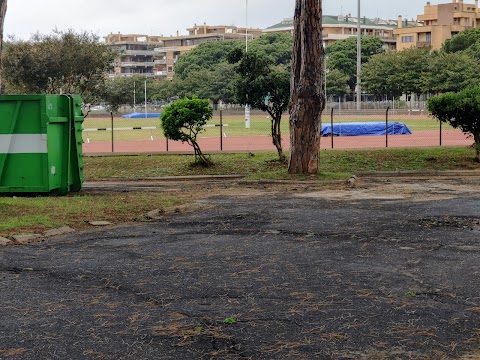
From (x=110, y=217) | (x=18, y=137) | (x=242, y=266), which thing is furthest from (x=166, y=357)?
(x=18, y=137)

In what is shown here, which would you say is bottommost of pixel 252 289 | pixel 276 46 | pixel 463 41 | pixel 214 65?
pixel 252 289

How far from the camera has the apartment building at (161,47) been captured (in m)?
167

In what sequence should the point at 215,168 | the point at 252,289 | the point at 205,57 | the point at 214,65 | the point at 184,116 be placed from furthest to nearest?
1. the point at 205,57
2. the point at 214,65
3. the point at 215,168
4. the point at 184,116
5. the point at 252,289

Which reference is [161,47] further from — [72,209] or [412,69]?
[72,209]

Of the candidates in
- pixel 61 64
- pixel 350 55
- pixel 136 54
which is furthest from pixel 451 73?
pixel 136 54

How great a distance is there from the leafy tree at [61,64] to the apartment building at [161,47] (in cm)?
11374

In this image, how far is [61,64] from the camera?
4925cm

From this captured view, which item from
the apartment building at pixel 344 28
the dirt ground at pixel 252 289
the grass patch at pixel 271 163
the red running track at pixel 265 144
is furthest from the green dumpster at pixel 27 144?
the apartment building at pixel 344 28

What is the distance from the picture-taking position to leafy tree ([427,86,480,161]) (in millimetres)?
23656

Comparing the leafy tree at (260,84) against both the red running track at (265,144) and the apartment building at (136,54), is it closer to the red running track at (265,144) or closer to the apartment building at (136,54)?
the red running track at (265,144)

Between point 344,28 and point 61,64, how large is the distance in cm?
10724

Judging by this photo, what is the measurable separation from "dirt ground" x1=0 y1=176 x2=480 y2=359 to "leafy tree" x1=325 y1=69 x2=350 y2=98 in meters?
92.2

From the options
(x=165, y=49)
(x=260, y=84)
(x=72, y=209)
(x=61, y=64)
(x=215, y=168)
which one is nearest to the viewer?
(x=72, y=209)

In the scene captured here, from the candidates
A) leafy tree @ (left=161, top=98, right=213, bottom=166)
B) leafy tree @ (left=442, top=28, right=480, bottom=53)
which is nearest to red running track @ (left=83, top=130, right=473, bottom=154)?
leafy tree @ (left=161, top=98, right=213, bottom=166)
